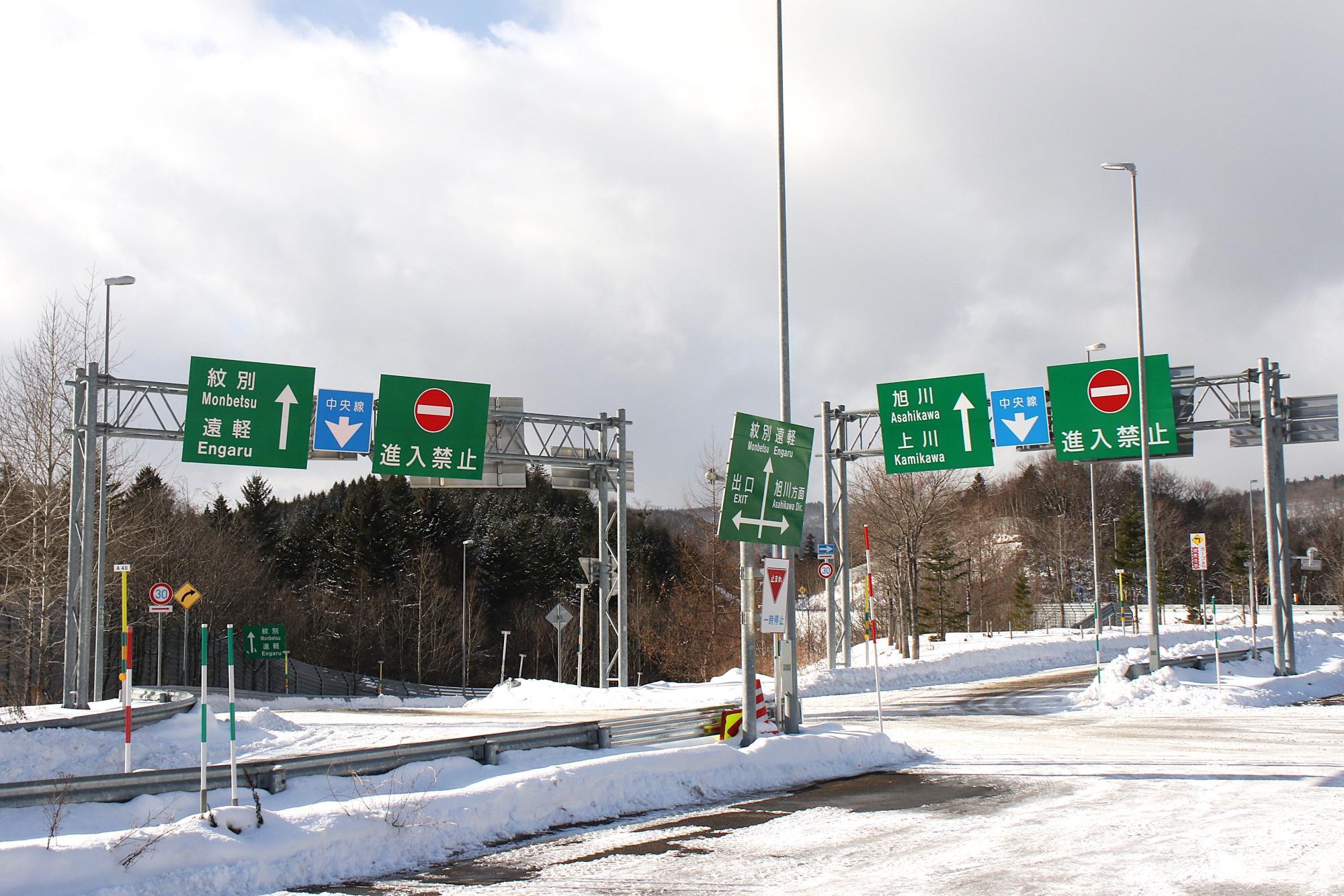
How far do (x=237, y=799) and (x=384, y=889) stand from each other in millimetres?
1946

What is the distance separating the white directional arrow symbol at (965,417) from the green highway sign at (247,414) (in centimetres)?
1684

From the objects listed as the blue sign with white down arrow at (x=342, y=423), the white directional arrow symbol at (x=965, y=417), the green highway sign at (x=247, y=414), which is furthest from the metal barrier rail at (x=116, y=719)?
the white directional arrow symbol at (x=965, y=417)

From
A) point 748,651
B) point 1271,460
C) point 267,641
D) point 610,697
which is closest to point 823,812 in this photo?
point 748,651

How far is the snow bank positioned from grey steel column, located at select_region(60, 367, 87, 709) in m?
17.9

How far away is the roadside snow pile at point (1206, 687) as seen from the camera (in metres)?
→ 23.8

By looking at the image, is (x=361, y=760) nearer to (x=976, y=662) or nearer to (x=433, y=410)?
(x=433, y=410)

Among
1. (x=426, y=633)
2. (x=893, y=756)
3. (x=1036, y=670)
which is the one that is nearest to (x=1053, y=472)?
(x=426, y=633)

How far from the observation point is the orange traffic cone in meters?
15.2

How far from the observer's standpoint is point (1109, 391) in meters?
28.1

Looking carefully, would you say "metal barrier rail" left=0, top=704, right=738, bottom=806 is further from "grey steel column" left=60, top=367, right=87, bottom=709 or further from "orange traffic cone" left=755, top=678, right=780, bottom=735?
"grey steel column" left=60, top=367, right=87, bottom=709

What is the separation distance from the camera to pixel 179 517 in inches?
2530

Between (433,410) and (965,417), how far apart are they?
14049mm

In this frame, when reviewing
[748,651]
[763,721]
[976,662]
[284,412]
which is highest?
[284,412]

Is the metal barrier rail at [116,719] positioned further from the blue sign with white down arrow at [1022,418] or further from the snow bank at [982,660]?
the blue sign with white down arrow at [1022,418]
